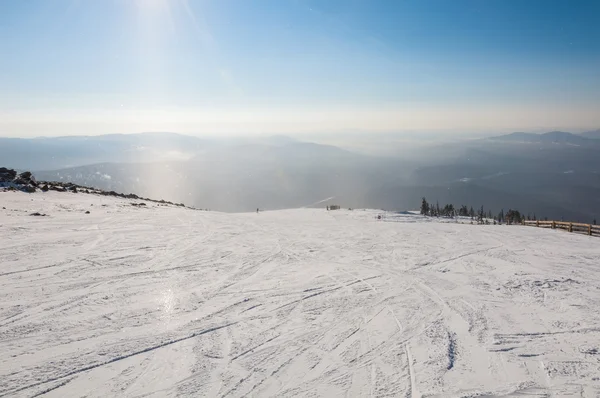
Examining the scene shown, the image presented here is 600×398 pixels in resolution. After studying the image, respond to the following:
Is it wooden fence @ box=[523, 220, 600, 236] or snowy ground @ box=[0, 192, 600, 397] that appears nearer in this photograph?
snowy ground @ box=[0, 192, 600, 397]

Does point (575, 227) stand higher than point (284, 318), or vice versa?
point (284, 318)

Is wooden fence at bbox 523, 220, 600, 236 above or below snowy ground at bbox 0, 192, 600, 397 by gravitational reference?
below

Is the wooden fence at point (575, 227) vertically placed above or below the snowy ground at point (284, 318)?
below

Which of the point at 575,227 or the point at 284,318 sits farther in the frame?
the point at 575,227

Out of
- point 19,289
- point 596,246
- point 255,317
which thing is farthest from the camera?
point 596,246

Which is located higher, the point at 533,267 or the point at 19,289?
the point at 19,289

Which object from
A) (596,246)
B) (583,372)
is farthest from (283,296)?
(596,246)

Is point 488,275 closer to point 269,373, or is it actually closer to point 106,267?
point 269,373

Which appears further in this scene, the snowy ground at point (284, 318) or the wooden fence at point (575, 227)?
the wooden fence at point (575, 227)
